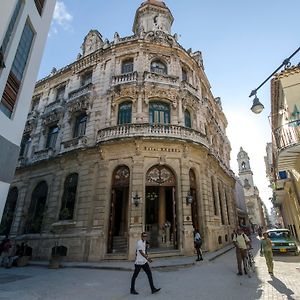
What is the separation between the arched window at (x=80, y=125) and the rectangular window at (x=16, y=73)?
9346 millimetres

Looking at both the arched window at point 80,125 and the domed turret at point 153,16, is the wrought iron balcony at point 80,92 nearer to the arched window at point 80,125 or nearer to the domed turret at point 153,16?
the arched window at point 80,125

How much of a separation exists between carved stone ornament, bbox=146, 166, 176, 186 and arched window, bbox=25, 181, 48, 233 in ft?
29.7

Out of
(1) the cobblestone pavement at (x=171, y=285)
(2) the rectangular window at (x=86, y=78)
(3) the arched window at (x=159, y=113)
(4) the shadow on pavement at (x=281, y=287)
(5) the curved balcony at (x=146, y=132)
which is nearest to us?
(4) the shadow on pavement at (x=281, y=287)

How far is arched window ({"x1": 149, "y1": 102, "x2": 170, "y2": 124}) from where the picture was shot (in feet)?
55.5

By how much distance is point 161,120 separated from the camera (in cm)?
1698

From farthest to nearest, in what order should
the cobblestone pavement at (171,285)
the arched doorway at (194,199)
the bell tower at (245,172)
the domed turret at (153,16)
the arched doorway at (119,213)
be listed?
the bell tower at (245,172) → the domed turret at (153,16) → the arched doorway at (194,199) → the arched doorway at (119,213) → the cobblestone pavement at (171,285)

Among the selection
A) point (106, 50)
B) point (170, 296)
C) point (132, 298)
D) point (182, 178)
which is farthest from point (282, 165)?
point (106, 50)

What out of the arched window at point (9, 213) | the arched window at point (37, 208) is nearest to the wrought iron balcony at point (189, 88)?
the arched window at point (37, 208)

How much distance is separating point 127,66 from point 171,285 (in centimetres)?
1707

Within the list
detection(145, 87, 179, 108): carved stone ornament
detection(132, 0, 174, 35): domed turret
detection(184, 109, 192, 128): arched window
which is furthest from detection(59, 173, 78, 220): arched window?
detection(132, 0, 174, 35): domed turret

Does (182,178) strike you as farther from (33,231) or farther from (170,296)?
(33,231)

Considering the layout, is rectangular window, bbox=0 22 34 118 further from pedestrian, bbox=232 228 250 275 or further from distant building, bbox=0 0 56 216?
pedestrian, bbox=232 228 250 275

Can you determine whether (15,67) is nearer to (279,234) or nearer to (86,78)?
(86,78)

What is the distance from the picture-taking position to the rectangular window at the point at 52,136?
65.6 ft
